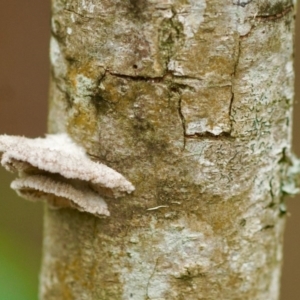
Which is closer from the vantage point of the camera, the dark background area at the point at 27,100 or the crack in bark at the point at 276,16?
the crack in bark at the point at 276,16

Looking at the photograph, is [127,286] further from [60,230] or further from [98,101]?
[98,101]

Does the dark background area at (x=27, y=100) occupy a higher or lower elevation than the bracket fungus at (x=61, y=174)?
higher

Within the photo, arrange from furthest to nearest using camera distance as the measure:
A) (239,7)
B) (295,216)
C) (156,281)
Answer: (295,216)
(156,281)
(239,7)

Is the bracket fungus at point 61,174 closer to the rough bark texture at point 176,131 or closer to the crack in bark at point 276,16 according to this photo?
the rough bark texture at point 176,131

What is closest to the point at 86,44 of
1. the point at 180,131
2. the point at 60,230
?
the point at 180,131

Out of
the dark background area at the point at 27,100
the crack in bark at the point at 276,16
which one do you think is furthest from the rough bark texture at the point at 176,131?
the dark background area at the point at 27,100

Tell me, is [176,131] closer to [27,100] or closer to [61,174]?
[61,174]

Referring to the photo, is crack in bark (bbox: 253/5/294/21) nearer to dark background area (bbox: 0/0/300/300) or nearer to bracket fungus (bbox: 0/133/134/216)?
bracket fungus (bbox: 0/133/134/216)
